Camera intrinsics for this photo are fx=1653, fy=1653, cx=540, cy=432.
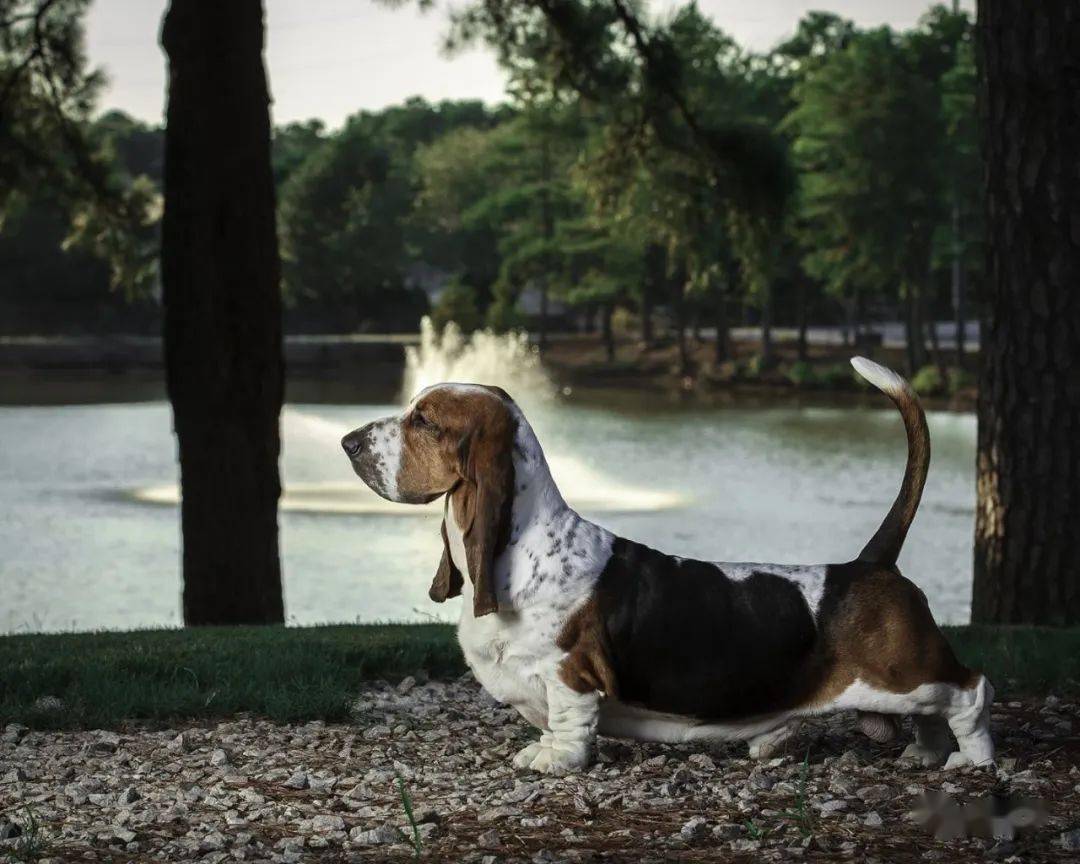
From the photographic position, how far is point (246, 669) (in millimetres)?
6398

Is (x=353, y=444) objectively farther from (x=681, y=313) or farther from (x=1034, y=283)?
(x=681, y=313)

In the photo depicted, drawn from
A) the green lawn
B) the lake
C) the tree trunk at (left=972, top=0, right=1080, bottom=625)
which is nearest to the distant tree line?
the lake

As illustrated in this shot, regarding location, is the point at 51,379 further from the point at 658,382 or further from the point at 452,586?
the point at 452,586

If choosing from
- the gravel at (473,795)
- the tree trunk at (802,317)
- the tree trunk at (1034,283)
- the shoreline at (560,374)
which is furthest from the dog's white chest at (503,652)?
the tree trunk at (802,317)

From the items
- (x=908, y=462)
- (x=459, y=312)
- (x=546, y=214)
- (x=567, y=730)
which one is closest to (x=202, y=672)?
(x=567, y=730)

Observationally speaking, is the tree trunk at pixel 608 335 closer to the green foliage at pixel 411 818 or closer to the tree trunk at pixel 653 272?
the tree trunk at pixel 653 272

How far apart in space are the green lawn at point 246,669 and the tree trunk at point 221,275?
262 cm

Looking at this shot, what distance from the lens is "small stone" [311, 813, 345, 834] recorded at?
4.53 meters

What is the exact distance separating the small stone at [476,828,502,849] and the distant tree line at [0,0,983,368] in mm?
8237

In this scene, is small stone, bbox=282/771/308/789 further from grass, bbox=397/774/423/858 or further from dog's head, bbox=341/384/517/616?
dog's head, bbox=341/384/517/616

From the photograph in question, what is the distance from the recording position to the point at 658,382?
51906mm

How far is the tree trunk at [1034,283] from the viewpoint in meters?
8.04

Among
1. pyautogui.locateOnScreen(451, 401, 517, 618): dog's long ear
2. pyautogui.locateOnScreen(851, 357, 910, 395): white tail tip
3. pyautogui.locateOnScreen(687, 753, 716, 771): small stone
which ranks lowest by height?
pyautogui.locateOnScreen(687, 753, 716, 771): small stone

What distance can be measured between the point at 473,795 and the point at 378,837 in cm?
47
